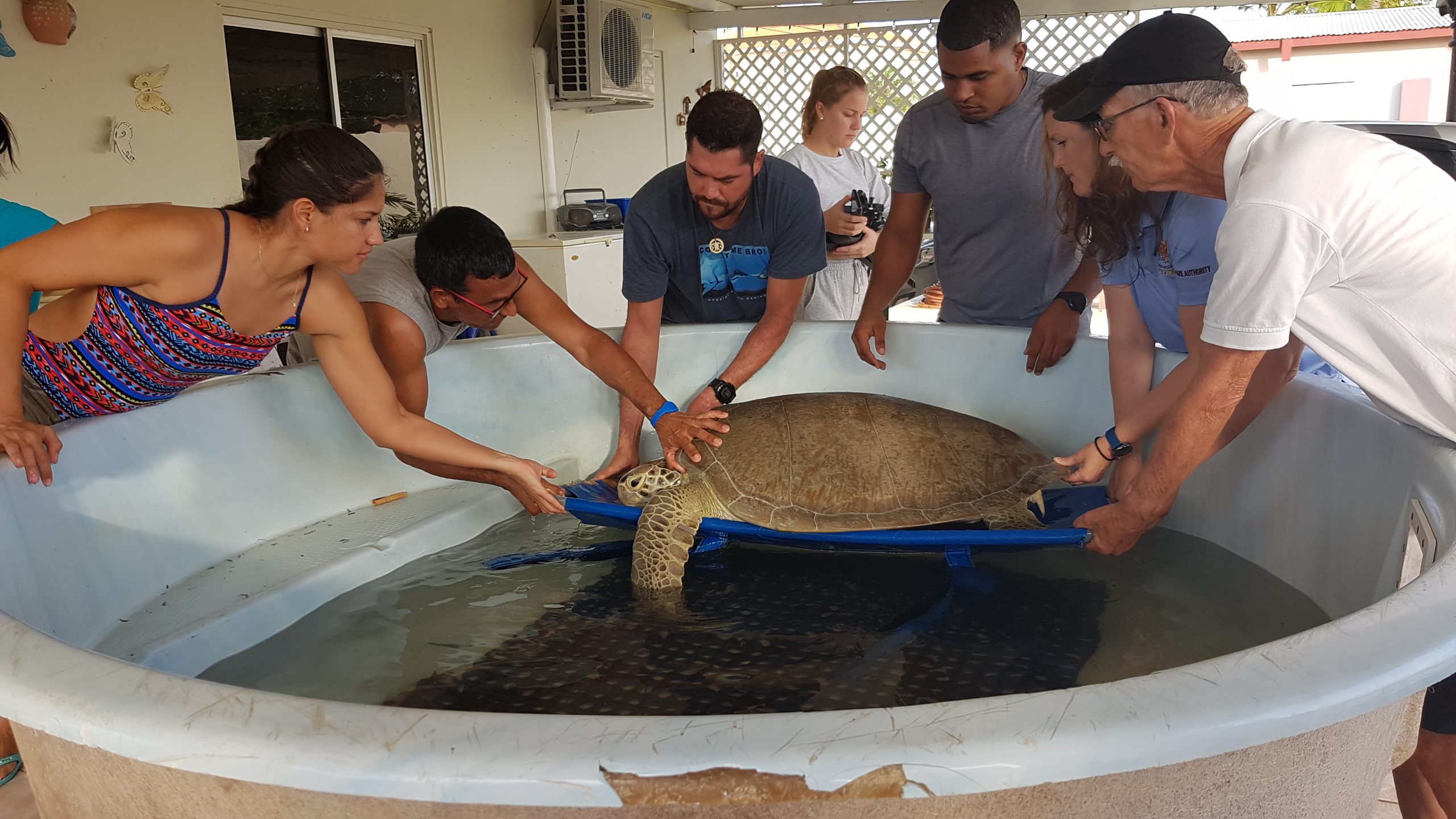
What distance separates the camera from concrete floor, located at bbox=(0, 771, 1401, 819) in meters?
1.45

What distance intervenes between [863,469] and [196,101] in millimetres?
3482

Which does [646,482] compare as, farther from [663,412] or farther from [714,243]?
[714,243]

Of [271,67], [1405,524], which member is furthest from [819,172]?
[271,67]

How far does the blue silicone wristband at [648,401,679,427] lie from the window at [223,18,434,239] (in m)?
2.26

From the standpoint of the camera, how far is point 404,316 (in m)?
2.08

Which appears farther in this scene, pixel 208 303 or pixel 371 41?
pixel 371 41

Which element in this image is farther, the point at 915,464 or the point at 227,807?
the point at 915,464

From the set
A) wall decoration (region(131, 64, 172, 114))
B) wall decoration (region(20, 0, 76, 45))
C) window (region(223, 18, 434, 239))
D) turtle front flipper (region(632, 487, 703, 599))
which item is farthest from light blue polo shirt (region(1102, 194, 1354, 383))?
wall decoration (region(131, 64, 172, 114))

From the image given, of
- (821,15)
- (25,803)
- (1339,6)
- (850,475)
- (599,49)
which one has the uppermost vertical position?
(1339,6)

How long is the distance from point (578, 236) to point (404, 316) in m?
3.94

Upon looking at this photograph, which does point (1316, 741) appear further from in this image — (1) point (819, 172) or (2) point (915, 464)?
(1) point (819, 172)

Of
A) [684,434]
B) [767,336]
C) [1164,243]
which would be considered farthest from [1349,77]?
[684,434]

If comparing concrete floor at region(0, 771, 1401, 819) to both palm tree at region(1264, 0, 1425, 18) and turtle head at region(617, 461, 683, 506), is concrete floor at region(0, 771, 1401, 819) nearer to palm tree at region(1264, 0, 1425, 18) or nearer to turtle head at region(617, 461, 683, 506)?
turtle head at region(617, 461, 683, 506)

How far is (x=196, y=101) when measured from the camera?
3.92 meters
